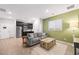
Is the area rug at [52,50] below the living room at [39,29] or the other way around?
below

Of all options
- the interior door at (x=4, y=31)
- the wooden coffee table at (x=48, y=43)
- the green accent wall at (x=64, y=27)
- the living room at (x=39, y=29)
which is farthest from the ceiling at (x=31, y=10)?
the wooden coffee table at (x=48, y=43)

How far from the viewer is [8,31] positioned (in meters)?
1.90

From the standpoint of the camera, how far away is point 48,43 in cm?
185

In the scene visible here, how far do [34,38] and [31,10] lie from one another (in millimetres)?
781

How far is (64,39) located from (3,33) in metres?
1.64

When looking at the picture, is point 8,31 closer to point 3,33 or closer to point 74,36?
point 3,33

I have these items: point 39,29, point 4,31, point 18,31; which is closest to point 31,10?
point 39,29

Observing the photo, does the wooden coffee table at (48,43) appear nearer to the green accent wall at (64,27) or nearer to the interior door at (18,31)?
the green accent wall at (64,27)

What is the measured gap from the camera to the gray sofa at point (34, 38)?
1.92m

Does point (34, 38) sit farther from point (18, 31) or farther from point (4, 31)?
point (4, 31)
